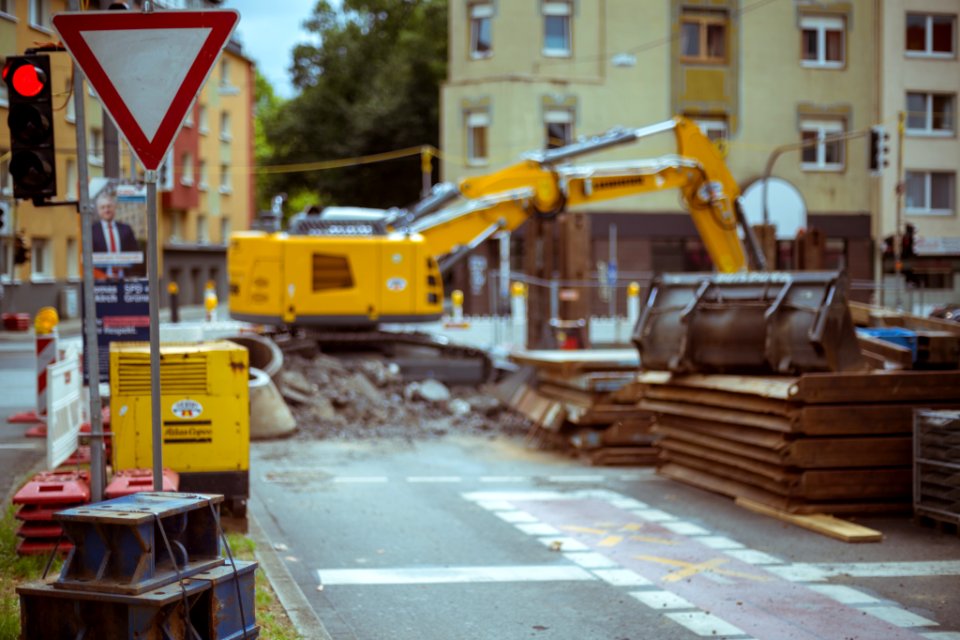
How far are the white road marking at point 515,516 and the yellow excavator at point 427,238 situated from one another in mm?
9737

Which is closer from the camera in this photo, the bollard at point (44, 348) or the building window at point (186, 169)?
the bollard at point (44, 348)

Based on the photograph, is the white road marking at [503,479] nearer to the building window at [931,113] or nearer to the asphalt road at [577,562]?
the asphalt road at [577,562]

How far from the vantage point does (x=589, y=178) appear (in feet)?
74.0

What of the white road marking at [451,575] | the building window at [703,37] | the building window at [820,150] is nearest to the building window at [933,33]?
the white road marking at [451,575]

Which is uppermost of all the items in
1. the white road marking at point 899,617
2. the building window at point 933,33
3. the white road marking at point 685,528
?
the building window at point 933,33

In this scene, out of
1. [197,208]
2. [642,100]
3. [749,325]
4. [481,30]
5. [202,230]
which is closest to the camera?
[749,325]

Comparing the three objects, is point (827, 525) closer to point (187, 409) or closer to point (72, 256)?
point (187, 409)

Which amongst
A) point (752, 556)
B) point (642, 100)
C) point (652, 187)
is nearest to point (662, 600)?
point (752, 556)

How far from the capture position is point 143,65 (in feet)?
21.5

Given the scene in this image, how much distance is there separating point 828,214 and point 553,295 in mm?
13172

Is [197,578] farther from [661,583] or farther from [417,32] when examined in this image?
[417,32]

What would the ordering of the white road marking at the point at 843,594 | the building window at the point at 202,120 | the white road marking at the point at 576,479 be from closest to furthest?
the white road marking at the point at 843,594
the white road marking at the point at 576,479
the building window at the point at 202,120

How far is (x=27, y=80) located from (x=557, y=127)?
35635 mm

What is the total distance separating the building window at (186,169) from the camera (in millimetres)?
58312
